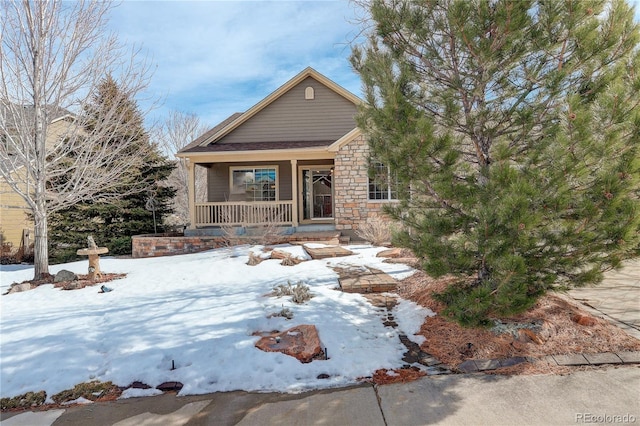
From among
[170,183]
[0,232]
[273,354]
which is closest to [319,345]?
[273,354]

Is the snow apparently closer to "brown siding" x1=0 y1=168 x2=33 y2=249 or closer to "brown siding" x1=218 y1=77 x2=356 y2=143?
"brown siding" x1=218 y1=77 x2=356 y2=143

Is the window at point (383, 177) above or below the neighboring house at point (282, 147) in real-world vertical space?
below

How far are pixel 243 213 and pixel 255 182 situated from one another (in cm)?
246

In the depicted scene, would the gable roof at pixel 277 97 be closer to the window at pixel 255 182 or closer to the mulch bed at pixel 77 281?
the window at pixel 255 182

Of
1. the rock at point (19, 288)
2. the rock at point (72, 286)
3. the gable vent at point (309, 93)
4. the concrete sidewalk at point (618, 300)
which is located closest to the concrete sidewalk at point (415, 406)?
the concrete sidewalk at point (618, 300)

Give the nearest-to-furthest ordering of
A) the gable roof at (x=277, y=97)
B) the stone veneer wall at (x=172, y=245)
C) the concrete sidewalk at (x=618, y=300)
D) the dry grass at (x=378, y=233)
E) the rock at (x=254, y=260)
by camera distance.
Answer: the concrete sidewalk at (x=618, y=300)
the rock at (x=254, y=260)
the dry grass at (x=378, y=233)
the stone veneer wall at (x=172, y=245)
the gable roof at (x=277, y=97)

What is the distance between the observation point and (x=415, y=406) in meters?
2.61

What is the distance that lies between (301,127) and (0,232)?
12.7 m

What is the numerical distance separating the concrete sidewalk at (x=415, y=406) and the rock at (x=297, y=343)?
58 centimetres

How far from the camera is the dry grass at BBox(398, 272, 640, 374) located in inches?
127

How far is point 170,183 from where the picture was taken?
23.6 metres

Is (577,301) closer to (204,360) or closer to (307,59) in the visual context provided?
(204,360)

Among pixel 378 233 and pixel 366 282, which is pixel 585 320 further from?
pixel 378 233

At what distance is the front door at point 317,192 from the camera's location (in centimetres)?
1334
